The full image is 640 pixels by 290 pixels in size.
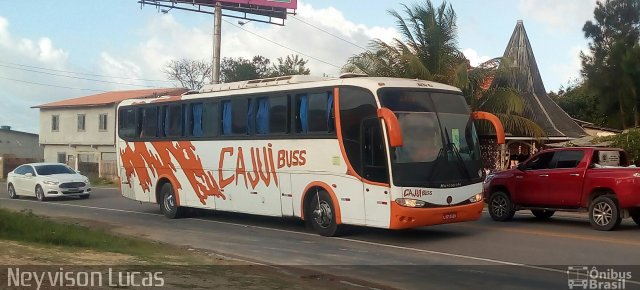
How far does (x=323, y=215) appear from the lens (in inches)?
606

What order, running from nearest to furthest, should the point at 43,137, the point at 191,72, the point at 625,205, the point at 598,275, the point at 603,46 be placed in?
the point at 598,275, the point at 625,205, the point at 603,46, the point at 43,137, the point at 191,72

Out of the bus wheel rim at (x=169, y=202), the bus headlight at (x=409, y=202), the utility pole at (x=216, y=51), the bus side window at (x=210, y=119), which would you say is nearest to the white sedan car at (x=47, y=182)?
the utility pole at (x=216, y=51)

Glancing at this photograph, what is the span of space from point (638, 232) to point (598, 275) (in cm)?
574

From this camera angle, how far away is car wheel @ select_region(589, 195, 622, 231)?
15.2m

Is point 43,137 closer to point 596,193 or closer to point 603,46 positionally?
point 603,46

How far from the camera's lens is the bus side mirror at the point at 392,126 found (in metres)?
12.7

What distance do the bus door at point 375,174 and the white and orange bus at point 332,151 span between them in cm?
2

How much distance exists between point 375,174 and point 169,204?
8.43m

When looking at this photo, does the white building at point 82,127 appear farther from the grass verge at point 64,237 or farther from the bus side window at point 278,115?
the grass verge at point 64,237

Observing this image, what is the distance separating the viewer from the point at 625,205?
587 inches

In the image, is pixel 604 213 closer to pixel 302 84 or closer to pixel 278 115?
pixel 302 84

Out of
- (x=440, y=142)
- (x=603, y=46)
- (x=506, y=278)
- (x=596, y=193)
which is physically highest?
(x=603, y=46)

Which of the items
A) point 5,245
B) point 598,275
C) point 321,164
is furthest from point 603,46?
point 5,245

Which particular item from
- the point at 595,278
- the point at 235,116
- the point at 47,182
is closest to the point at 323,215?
the point at 235,116
